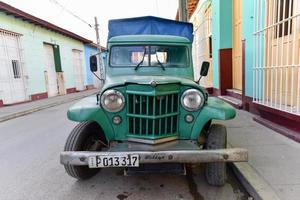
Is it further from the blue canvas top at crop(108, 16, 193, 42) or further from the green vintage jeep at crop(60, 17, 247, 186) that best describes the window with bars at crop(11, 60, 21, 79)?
the green vintage jeep at crop(60, 17, 247, 186)

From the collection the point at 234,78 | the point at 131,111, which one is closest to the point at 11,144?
the point at 131,111

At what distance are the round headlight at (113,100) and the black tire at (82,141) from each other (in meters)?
0.61

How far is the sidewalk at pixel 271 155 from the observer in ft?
9.60

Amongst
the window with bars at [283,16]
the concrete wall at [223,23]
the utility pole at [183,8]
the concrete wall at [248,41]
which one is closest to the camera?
the window with bars at [283,16]

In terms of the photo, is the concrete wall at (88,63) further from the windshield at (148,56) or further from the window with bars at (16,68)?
the windshield at (148,56)

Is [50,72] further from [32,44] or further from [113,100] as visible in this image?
[113,100]

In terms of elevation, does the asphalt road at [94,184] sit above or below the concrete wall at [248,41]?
below

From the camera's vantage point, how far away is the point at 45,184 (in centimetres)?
355

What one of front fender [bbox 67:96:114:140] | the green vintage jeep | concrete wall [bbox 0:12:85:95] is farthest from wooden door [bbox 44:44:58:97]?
the green vintage jeep

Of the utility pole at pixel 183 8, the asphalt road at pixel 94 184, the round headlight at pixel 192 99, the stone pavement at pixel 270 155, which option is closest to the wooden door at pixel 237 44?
the utility pole at pixel 183 8

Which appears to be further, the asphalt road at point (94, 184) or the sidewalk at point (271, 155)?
the asphalt road at point (94, 184)

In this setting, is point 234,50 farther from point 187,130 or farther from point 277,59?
point 187,130

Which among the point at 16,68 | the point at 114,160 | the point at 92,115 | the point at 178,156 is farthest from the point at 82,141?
the point at 16,68

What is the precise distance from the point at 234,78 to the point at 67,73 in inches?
577
